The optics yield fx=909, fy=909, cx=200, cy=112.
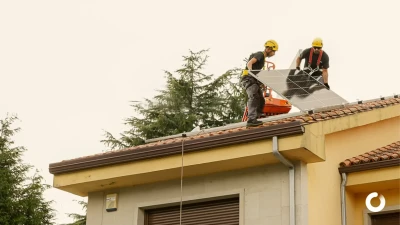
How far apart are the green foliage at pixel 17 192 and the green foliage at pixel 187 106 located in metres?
3.17

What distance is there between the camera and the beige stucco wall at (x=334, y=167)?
14.4m

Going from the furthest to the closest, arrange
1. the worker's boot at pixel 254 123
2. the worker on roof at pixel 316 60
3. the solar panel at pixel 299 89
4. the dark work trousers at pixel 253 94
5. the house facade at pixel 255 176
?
1. the worker on roof at pixel 316 60
2. the solar panel at pixel 299 89
3. the dark work trousers at pixel 253 94
4. the worker's boot at pixel 254 123
5. the house facade at pixel 255 176

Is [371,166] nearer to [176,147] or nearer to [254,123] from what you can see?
[254,123]

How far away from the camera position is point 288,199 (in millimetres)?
14227

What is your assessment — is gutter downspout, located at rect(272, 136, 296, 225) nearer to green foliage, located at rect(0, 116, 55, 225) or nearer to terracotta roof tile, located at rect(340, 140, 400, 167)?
terracotta roof tile, located at rect(340, 140, 400, 167)

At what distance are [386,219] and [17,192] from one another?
18868 mm

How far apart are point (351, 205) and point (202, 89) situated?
1761 cm

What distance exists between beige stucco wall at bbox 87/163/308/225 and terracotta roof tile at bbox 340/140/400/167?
1.32 metres

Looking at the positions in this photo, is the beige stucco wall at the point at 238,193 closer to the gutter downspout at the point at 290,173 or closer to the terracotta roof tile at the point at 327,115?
the gutter downspout at the point at 290,173

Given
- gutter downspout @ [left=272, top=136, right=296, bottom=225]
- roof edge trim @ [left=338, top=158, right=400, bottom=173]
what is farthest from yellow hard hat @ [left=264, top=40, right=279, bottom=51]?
gutter downspout @ [left=272, top=136, right=296, bottom=225]

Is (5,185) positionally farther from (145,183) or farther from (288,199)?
(288,199)

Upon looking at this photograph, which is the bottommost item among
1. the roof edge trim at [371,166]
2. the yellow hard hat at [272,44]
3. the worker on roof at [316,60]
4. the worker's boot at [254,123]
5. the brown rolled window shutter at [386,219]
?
the brown rolled window shutter at [386,219]

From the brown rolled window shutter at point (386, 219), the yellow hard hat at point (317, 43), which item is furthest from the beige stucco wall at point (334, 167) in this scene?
the yellow hard hat at point (317, 43)

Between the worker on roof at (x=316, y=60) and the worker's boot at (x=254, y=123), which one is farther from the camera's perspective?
the worker on roof at (x=316, y=60)
